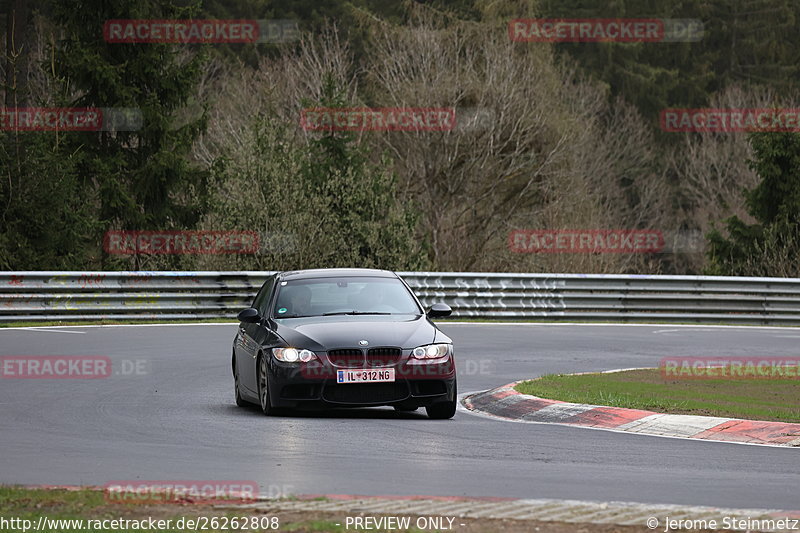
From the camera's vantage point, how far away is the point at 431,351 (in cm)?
1343

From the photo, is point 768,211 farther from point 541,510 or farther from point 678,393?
point 541,510

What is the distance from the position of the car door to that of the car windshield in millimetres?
280

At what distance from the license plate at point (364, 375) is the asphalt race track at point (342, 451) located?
0.40 m

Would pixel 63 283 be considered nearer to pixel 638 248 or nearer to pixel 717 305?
pixel 717 305

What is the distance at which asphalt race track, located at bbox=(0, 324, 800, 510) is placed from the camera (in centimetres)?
913

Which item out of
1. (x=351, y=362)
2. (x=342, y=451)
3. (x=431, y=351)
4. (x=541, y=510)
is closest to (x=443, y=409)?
(x=431, y=351)

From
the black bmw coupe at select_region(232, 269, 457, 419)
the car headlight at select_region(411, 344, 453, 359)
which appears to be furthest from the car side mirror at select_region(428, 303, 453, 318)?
the car headlight at select_region(411, 344, 453, 359)

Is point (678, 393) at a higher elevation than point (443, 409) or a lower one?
lower

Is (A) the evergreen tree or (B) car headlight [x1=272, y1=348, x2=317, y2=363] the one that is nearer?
(B) car headlight [x1=272, y1=348, x2=317, y2=363]

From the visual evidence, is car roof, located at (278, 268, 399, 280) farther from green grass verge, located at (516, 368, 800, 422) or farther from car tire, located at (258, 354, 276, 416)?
green grass verge, located at (516, 368, 800, 422)

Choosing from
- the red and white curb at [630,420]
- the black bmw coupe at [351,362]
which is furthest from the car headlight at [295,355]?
the red and white curb at [630,420]

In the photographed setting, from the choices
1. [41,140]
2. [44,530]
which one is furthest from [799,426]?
[41,140]

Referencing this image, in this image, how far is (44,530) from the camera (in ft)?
24.1

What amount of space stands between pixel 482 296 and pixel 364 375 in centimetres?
1766
